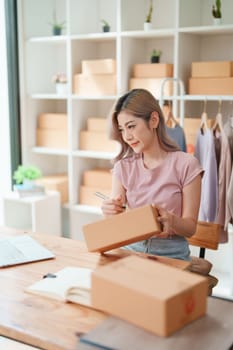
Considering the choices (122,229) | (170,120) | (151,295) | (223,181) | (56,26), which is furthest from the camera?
(56,26)

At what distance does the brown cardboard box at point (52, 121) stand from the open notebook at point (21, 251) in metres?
2.00

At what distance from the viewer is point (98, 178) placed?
158 inches

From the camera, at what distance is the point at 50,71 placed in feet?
14.3

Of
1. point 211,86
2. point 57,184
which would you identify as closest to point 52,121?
point 57,184

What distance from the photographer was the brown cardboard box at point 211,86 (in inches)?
130

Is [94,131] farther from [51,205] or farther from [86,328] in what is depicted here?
[86,328]

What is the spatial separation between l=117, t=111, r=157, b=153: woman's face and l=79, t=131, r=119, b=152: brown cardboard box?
161 centimetres

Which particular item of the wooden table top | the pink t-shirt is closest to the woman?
the pink t-shirt

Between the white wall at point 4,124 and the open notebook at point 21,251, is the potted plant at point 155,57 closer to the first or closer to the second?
the white wall at point 4,124

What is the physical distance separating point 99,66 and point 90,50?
1.13ft

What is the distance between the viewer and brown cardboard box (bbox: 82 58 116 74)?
377 centimetres

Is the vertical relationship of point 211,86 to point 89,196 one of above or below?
above

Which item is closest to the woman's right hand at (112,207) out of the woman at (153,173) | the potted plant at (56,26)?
the woman at (153,173)

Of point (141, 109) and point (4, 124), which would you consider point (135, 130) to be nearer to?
point (141, 109)
